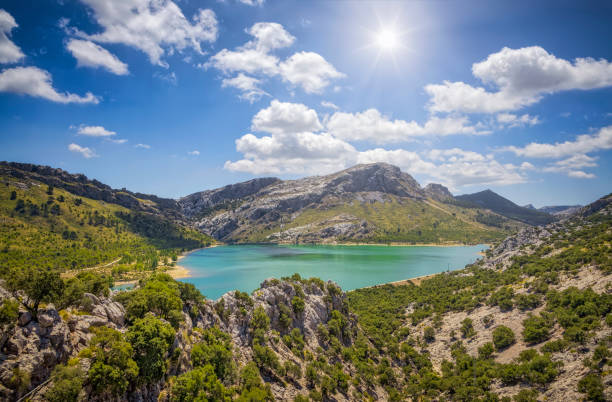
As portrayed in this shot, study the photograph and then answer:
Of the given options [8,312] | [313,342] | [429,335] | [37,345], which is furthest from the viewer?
[429,335]

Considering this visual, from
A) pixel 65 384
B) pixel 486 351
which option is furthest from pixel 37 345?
pixel 486 351

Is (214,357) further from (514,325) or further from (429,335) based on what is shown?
(514,325)

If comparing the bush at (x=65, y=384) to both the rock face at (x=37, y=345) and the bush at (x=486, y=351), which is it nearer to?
the rock face at (x=37, y=345)

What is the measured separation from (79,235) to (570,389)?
823ft

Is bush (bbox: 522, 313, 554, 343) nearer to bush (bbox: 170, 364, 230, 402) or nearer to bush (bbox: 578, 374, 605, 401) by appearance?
bush (bbox: 578, 374, 605, 401)

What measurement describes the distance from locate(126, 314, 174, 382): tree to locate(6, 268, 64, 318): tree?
25.8 ft

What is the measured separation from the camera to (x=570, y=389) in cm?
3597

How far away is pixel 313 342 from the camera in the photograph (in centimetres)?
5525

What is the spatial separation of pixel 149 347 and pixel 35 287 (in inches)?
457

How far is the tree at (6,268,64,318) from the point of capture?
81.4ft

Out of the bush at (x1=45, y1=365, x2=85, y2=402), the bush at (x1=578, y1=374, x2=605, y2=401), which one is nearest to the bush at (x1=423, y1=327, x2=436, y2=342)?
the bush at (x1=578, y1=374, x2=605, y2=401)

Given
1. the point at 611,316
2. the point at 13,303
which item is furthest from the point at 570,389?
the point at 13,303

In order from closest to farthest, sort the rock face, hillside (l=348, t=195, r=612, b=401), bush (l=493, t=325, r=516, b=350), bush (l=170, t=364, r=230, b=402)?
the rock face
bush (l=170, t=364, r=230, b=402)
hillside (l=348, t=195, r=612, b=401)
bush (l=493, t=325, r=516, b=350)

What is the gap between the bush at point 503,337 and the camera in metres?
56.7
